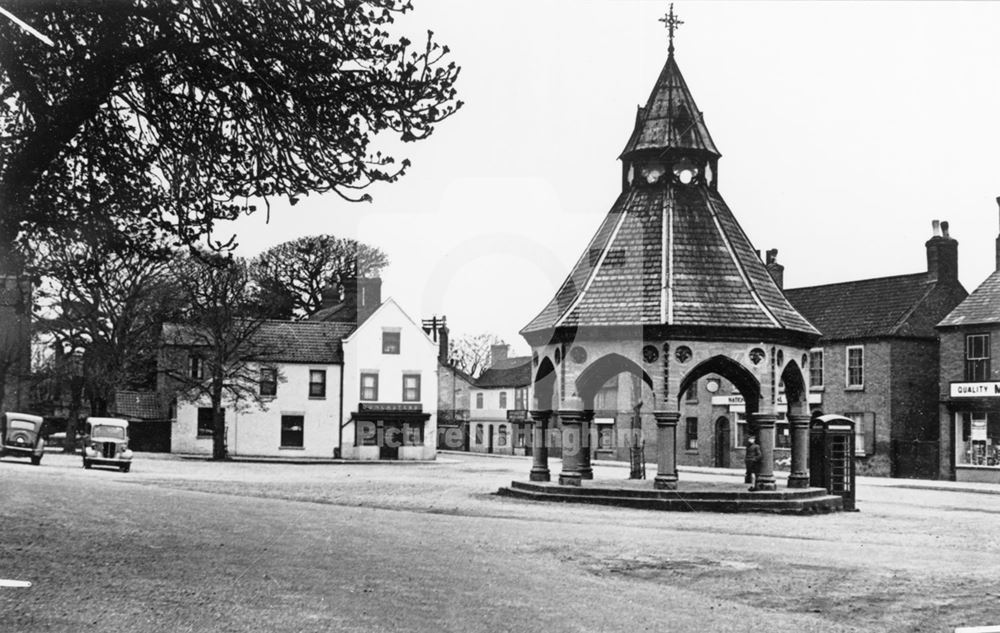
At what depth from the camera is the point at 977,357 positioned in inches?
1740

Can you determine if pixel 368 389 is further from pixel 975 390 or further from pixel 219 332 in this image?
pixel 975 390

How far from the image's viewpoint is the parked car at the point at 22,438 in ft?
135

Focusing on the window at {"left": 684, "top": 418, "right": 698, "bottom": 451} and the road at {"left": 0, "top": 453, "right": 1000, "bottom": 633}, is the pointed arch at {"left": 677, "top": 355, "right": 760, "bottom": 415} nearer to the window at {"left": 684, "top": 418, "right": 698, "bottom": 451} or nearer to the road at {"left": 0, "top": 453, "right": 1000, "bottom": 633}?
the road at {"left": 0, "top": 453, "right": 1000, "bottom": 633}

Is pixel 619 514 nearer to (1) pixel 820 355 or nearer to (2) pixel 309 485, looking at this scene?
(2) pixel 309 485

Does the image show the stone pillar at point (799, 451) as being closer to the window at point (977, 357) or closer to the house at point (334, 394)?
the window at point (977, 357)

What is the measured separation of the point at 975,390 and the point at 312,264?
50542 millimetres

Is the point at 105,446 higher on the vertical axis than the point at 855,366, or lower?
lower

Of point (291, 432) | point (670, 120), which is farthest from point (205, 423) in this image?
point (670, 120)

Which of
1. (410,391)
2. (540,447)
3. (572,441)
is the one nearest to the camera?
(572,441)

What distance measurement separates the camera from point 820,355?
52531 millimetres

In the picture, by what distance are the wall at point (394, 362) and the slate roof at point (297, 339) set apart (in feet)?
3.92

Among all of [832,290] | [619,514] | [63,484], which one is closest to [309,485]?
[63,484]

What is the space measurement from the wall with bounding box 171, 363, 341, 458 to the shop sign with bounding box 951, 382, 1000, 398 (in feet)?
110

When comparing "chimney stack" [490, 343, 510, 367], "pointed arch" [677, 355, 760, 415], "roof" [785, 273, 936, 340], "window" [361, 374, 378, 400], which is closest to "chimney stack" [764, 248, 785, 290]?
"roof" [785, 273, 936, 340]
